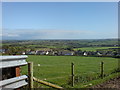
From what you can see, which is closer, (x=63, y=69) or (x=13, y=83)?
(x=13, y=83)

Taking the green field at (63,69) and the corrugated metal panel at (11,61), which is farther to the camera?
the green field at (63,69)

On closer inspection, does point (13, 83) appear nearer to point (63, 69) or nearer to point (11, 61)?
point (11, 61)

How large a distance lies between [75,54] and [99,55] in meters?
3.37

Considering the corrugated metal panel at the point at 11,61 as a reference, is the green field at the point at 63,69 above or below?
below

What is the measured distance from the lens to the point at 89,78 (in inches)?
399

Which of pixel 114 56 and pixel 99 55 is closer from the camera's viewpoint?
pixel 114 56

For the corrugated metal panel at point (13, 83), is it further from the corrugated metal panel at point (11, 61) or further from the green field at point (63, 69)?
the green field at point (63, 69)

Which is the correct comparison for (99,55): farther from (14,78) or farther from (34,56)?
(14,78)

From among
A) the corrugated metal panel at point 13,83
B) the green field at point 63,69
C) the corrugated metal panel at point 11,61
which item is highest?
the corrugated metal panel at point 11,61

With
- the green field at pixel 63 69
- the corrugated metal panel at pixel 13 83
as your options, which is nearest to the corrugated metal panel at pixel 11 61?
the corrugated metal panel at pixel 13 83

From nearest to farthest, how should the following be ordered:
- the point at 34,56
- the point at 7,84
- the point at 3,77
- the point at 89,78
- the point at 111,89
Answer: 1. the point at 7,84
2. the point at 3,77
3. the point at 111,89
4. the point at 89,78
5. the point at 34,56

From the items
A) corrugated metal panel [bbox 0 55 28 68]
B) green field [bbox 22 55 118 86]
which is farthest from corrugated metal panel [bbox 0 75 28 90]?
green field [bbox 22 55 118 86]

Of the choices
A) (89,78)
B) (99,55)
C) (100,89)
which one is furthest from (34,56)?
(100,89)

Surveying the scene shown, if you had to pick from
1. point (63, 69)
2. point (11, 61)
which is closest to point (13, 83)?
point (11, 61)
